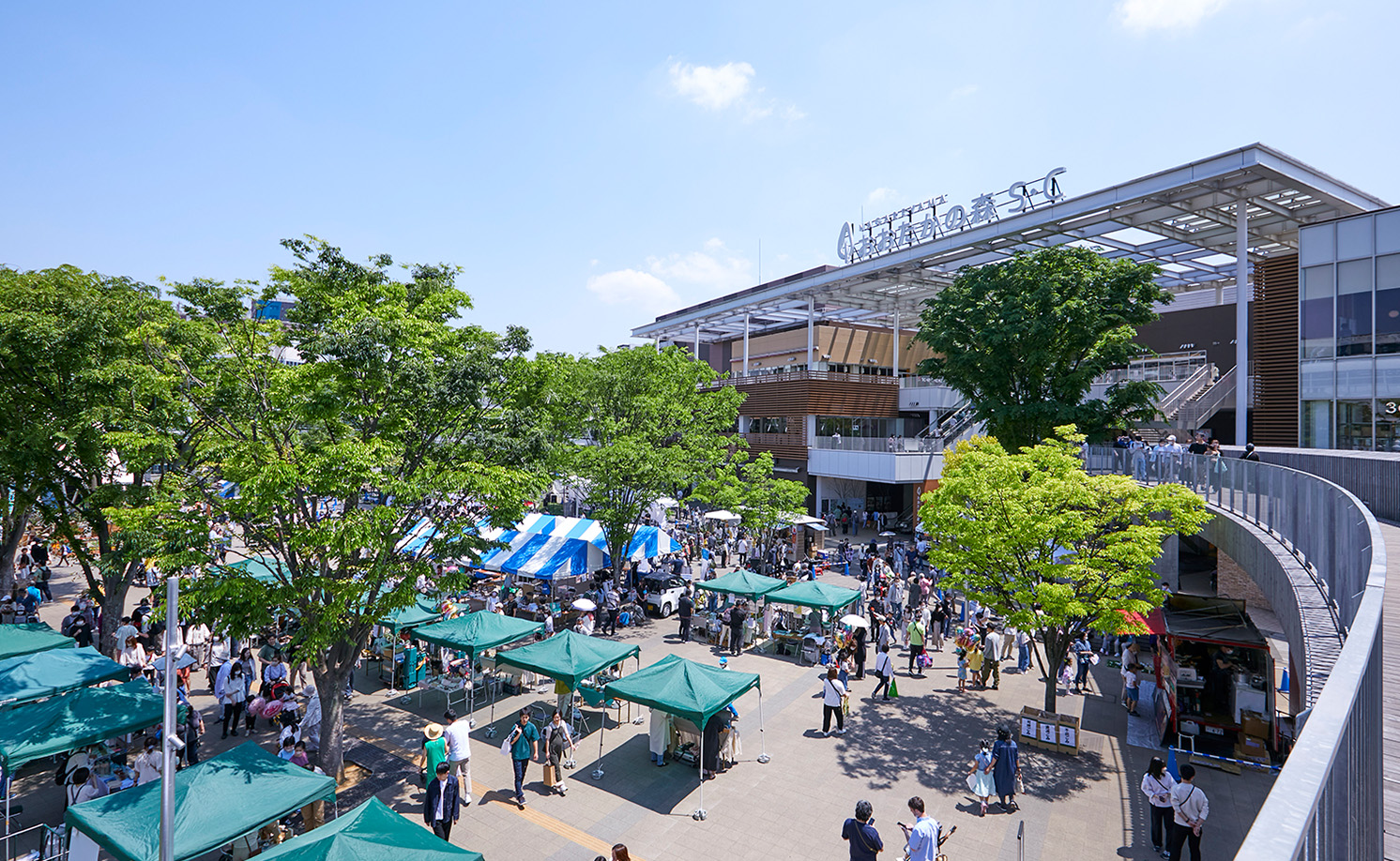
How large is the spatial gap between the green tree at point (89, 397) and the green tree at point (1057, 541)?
14625 mm

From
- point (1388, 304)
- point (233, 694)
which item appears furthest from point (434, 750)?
point (1388, 304)

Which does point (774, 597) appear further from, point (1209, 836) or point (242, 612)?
point (242, 612)

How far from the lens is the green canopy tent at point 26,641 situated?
45.2ft

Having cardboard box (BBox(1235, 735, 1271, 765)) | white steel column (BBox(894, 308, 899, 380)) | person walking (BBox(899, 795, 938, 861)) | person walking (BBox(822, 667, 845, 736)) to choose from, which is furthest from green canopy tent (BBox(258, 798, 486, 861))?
white steel column (BBox(894, 308, 899, 380))

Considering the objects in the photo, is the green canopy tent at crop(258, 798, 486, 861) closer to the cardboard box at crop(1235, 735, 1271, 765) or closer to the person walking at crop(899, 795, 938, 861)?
the person walking at crop(899, 795, 938, 861)

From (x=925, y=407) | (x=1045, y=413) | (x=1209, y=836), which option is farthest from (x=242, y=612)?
(x=925, y=407)

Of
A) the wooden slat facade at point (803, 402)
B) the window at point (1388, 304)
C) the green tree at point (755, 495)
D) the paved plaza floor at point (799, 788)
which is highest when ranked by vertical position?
the window at point (1388, 304)

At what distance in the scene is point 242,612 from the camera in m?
10.9

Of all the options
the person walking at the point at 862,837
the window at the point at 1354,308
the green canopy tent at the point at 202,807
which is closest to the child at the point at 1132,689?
the person walking at the point at 862,837

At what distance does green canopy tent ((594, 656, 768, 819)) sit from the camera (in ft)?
39.6

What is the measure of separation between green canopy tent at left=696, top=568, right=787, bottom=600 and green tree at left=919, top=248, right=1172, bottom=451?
28.2 feet

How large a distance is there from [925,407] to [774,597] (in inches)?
970

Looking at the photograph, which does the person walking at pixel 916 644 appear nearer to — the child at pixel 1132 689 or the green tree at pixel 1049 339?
the child at pixel 1132 689

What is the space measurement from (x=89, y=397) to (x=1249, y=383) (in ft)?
115
